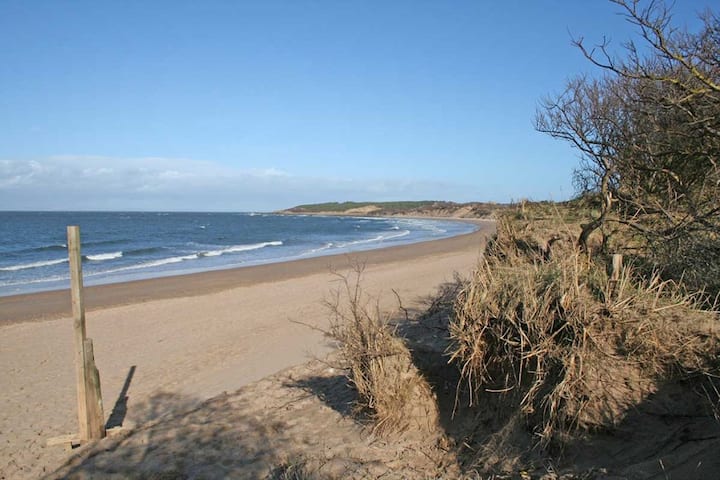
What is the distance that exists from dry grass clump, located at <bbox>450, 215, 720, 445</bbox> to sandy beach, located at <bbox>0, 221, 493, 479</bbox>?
1.67 m

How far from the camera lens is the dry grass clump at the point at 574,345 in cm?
403

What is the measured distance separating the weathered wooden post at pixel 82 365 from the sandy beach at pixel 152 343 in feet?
1.16

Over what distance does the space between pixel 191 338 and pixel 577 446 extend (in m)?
7.71

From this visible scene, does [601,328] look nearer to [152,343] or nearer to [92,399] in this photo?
[92,399]

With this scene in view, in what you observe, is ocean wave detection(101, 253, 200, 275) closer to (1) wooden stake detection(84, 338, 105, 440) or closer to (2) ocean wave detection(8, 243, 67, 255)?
(2) ocean wave detection(8, 243, 67, 255)

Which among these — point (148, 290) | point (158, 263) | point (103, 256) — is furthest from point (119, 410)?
point (103, 256)

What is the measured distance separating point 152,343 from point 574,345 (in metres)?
7.87

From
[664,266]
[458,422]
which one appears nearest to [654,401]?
[458,422]

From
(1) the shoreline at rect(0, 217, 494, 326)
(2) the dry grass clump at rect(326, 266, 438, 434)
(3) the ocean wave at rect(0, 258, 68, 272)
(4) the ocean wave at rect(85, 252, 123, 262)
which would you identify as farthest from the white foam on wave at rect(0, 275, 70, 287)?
(2) the dry grass clump at rect(326, 266, 438, 434)

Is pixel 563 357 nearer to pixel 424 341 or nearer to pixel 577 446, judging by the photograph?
pixel 577 446

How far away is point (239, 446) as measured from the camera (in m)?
5.10

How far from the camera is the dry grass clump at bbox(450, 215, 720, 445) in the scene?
13.2 feet

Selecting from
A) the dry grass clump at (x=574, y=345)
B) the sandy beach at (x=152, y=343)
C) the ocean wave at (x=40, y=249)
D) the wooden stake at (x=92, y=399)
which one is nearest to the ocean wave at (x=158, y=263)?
the sandy beach at (x=152, y=343)

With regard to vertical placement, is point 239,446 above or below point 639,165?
below
